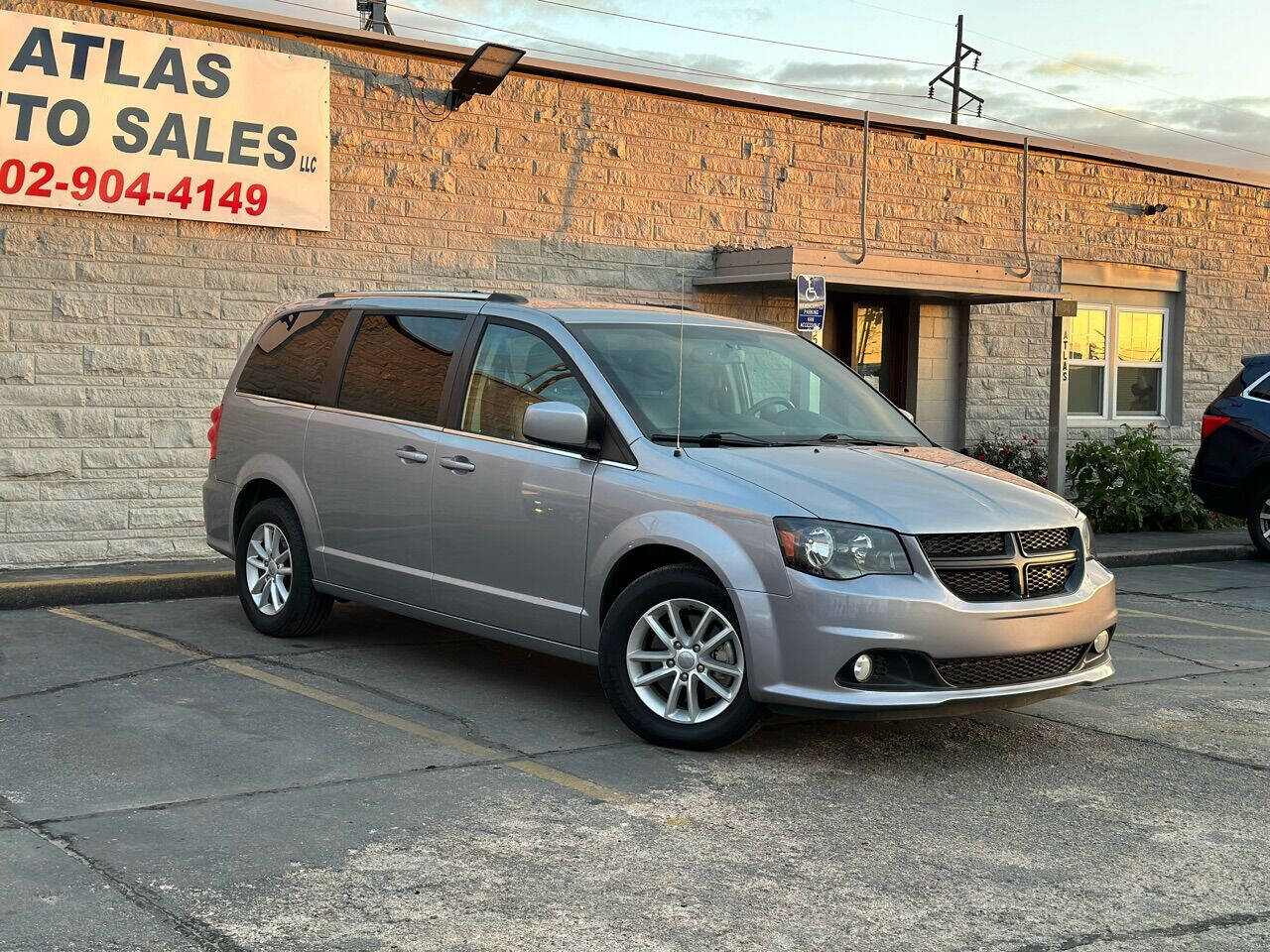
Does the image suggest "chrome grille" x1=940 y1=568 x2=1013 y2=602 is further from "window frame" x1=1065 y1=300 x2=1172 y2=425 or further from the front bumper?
"window frame" x1=1065 y1=300 x2=1172 y2=425

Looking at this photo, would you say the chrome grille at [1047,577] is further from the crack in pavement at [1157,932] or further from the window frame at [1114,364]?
the window frame at [1114,364]

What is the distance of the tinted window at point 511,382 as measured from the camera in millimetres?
6934

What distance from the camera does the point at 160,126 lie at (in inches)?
444

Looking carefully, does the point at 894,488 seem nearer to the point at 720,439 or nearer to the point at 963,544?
the point at 963,544

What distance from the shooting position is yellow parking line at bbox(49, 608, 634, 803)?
18.5 ft

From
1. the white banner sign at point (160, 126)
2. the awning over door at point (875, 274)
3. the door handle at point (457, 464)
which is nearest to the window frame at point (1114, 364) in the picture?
the awning over door at point (875, 274)

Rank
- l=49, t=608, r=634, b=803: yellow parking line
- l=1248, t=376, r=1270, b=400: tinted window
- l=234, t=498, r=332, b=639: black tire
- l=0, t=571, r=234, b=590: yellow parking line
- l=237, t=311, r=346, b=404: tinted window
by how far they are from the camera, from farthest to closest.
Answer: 1. l=1248, t=376, r=1270, b=400: tinted window
2. l=0, t=571, r=234, b=590: yellow parking line
3. l=237, t=311, r=346, b=404: tinted window
4. l=234, t=498, r=332, b=639: black tire
5. l=49, t=608, r=634, b=803: yellow parking line

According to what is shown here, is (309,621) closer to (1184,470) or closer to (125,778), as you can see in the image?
(125,778)

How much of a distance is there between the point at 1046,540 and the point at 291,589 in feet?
13.8

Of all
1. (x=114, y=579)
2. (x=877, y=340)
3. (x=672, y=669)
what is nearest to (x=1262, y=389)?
(x=877, y=340)

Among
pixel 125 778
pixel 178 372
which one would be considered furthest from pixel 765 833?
pixel 178 372

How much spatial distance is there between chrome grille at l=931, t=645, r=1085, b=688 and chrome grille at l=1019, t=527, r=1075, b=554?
1.38 feet

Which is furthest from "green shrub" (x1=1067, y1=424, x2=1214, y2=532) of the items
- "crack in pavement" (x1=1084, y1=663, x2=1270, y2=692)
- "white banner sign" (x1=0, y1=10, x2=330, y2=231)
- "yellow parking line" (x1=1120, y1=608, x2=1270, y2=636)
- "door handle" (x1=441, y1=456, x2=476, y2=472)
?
"door handle" (x1=441, y1=456, x2=476, y2=472)

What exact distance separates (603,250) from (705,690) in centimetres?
791
